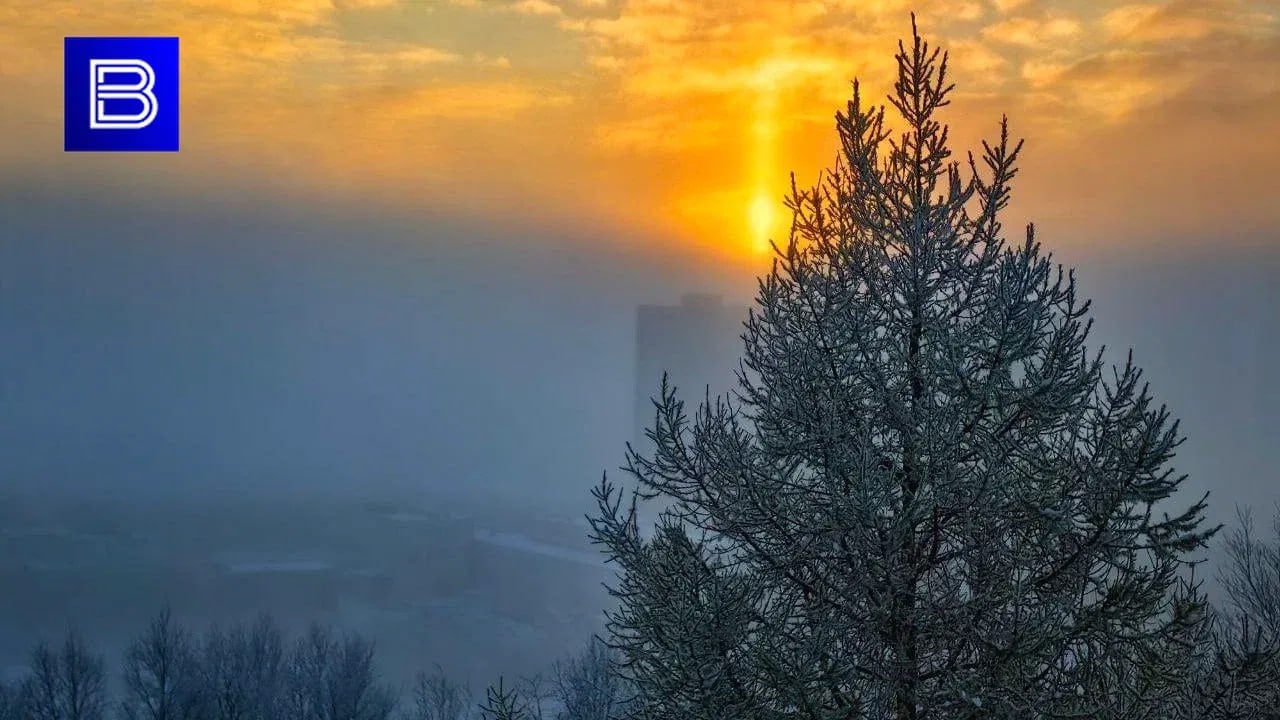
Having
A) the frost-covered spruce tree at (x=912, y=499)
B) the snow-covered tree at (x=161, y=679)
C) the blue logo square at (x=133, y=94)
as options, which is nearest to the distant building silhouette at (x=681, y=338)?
the snow-covered tree at (x=161, y=679)

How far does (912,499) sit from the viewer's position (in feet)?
23.0

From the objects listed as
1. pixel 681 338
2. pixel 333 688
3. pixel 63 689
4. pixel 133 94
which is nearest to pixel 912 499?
pixel 133 94

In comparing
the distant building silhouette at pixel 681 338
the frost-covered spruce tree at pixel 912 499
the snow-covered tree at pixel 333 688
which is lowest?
the snow-covered tree at pixel 333 688

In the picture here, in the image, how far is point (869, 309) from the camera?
7.64m

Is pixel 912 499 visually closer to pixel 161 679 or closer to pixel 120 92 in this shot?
pixel 120 92

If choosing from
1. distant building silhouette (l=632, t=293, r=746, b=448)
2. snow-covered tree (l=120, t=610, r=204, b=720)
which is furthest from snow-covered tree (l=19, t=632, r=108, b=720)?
distant building silhouette (l=632, t=293, r=746, b=448)

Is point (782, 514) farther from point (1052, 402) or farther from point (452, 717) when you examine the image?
point (452, 717)

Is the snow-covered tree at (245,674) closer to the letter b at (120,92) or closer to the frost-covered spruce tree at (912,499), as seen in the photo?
the letter b at (120,92)

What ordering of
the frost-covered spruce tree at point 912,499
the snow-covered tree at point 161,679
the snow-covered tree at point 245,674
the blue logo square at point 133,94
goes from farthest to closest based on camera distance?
the snow-covered tree at point 245,674
the snow-covered tree at point 161,679
the blue logo square at point 133,94
the frost-covered spruce tree at point 912,499

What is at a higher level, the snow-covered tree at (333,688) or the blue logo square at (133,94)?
the blue logo square at (133,94)

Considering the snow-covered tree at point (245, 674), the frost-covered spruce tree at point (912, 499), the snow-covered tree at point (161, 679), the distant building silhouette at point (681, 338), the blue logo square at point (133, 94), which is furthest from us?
the distant building silhouette at point (681, 338)

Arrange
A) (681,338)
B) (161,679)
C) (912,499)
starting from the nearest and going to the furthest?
(912,499)
(161,679)
(681,338)

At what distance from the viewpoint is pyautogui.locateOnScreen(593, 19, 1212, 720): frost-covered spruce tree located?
22.5 feet

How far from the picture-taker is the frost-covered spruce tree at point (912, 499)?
6.86 metres
